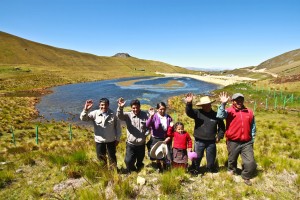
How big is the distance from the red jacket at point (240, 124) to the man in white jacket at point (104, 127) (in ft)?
10.3

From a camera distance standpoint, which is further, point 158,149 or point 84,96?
point 84,96

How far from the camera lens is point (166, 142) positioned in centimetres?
664

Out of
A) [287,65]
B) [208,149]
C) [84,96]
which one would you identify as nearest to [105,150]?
[208,149]

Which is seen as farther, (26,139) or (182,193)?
(26,139)

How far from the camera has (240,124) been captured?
6.09 m

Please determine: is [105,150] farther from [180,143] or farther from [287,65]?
[287,65]

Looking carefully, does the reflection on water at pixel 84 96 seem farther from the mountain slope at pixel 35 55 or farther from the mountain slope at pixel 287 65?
the mountain slope at pixel 35 55

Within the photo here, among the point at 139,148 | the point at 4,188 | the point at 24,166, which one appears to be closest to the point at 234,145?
the point at 139,148

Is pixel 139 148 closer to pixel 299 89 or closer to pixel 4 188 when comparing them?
pixel 4 188

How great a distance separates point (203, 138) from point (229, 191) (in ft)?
4.71

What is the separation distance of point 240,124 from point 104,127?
3619 mm

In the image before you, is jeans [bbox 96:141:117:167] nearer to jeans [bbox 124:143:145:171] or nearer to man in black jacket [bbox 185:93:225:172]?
jeans [bbox 124:143:145:171]

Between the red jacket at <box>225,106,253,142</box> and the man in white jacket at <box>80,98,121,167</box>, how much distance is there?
10.3ft

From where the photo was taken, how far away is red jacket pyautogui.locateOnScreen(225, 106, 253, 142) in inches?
239
